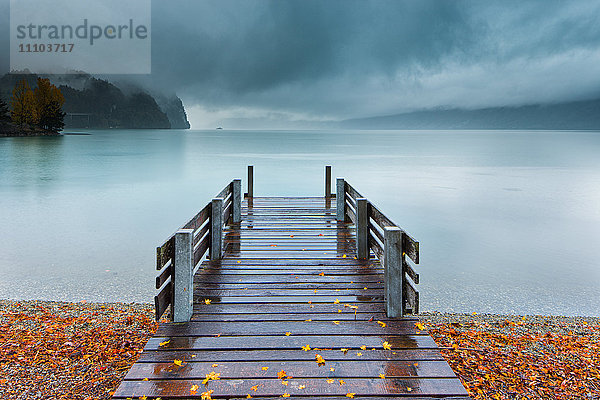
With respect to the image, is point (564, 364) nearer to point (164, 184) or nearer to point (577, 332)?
point (577, 332)

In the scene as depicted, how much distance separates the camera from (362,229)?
7152 millimetres

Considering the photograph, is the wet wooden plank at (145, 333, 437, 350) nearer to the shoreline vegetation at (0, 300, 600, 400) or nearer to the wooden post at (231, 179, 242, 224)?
the shoreline vegetation at (0, 300, 600, 400)

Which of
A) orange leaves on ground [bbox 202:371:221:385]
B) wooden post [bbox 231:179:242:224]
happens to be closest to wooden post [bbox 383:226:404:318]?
orange leaves on ground [bbox 202:371:221:385]

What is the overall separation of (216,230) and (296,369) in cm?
360

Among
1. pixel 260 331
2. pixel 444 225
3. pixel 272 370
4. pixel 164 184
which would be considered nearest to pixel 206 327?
pixel 260 331

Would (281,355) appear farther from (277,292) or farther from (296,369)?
(277,292)

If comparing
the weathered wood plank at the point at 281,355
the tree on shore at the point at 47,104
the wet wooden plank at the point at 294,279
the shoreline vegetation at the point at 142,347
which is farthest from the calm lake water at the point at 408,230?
the tree on shore at the point at 47,104

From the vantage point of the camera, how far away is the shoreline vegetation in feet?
15.3

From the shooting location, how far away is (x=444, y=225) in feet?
52.5

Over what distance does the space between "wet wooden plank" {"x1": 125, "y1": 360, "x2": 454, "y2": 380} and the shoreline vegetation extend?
3.16 feet

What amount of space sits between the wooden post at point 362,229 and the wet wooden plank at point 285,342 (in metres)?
2.79

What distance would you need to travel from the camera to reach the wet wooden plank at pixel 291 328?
450cm

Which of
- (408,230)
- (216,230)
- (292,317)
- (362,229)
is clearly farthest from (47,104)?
(292,317)

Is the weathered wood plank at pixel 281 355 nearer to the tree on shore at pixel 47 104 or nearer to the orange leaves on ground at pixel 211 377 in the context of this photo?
the orange leaves on ground at pixel 211 377
